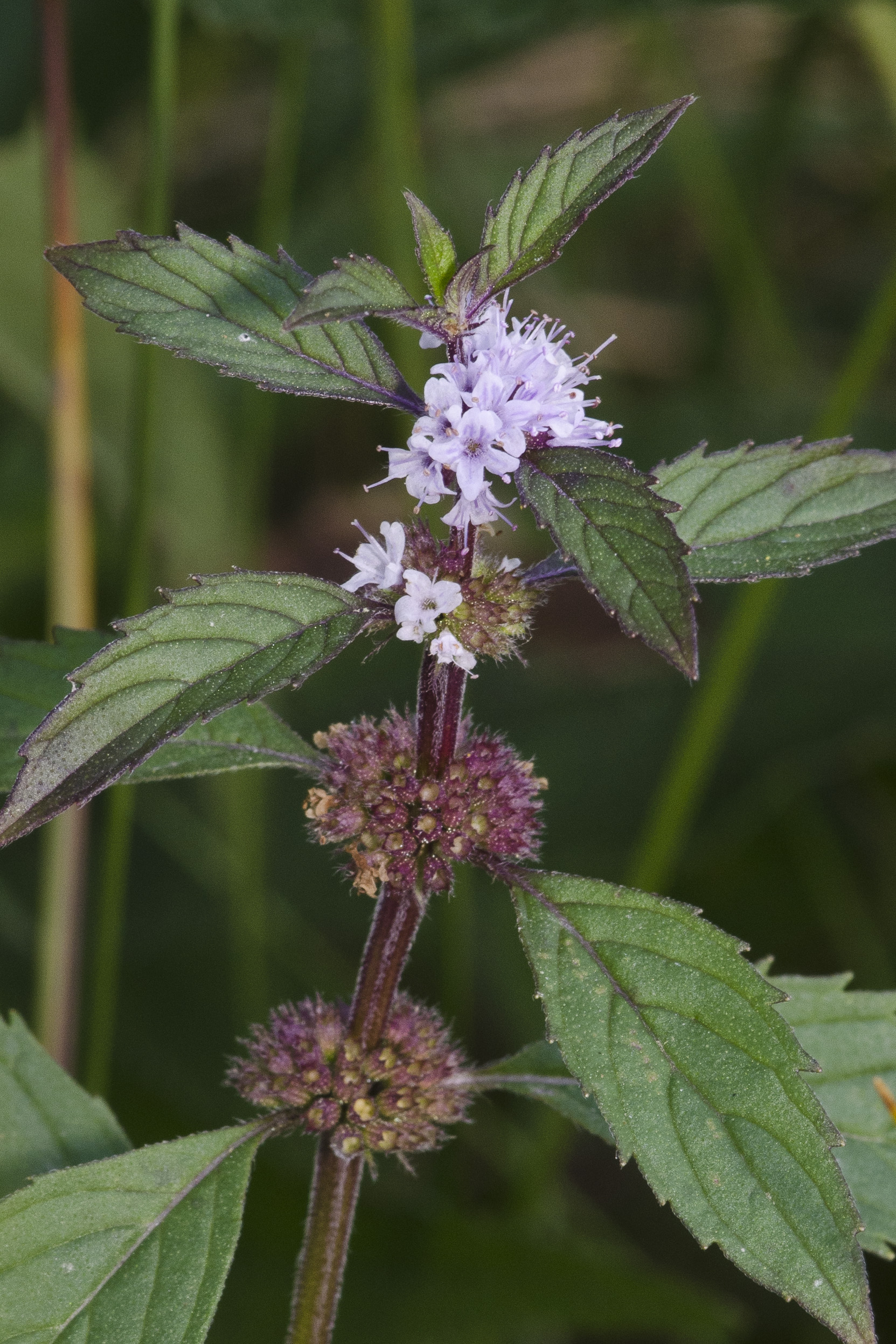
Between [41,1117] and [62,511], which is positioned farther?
[62,511]

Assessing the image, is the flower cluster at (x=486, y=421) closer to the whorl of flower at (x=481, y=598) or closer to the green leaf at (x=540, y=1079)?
the whorl of flower at (x=481, y=598)

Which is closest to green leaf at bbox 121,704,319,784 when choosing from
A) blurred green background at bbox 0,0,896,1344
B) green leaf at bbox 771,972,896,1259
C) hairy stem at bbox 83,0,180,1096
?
green leaf at bbox 771,972,896,1259

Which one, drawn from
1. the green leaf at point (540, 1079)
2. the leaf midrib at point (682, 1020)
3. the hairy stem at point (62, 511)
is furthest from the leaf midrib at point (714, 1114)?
the hairy stem at point (62, 511)

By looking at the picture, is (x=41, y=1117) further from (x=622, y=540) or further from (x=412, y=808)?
(x=622, y=540)

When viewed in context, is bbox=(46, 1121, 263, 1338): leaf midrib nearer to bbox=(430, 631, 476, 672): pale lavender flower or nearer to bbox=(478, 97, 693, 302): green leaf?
bbox=(430, 631, 476, 672): pale lavender flower

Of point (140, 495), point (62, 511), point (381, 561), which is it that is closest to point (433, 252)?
point (381, 561)
